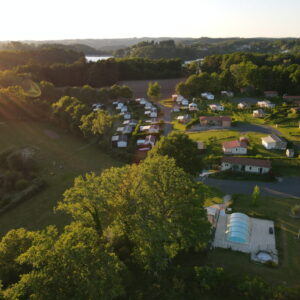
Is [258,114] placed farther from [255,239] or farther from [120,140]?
[255,239]

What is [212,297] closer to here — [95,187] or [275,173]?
[95,187]

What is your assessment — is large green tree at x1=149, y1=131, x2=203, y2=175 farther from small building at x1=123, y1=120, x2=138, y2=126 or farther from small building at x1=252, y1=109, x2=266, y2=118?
small building at x1=252, y1=109, x2=266, y2=118

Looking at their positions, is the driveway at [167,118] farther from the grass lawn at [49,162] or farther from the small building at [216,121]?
the grass lawn at [49,162]

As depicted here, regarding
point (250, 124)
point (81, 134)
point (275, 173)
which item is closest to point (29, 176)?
point (81, 134)

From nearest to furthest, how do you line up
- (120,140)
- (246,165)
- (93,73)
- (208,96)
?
1. (246,165)
2. (120,140)
3. (208,96)
4. (93,73)

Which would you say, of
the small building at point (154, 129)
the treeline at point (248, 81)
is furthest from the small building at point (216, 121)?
the treeline at point (248, 81)

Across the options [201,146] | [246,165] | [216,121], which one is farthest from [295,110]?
[246,165]
